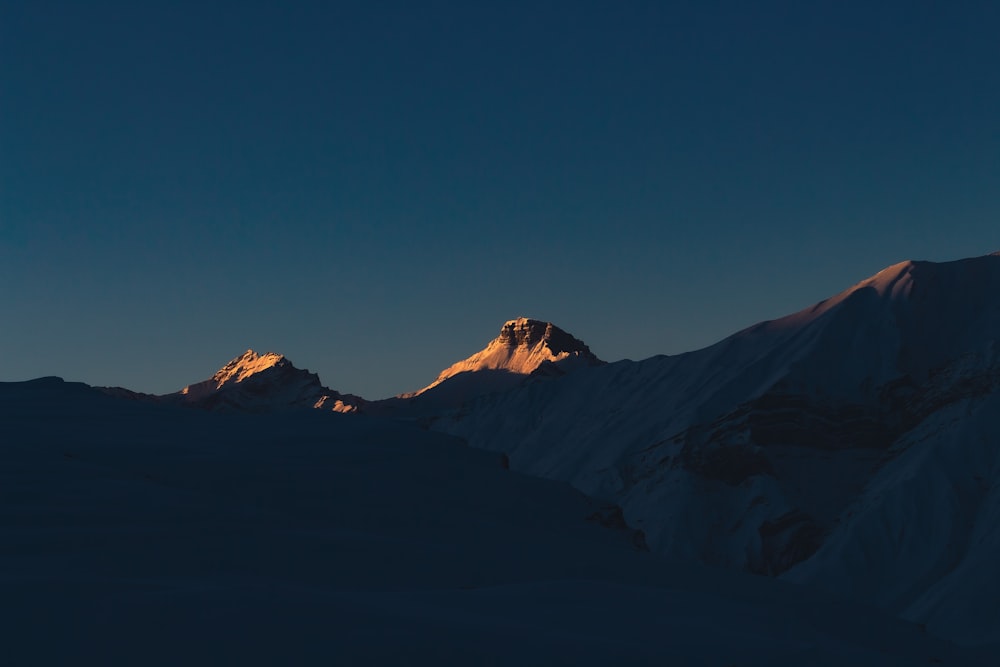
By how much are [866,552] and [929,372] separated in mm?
50561

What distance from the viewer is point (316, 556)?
101ft

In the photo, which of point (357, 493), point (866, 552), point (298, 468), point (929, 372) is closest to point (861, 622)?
point (357, 493)

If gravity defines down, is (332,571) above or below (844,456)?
below

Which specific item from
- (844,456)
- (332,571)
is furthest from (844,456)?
(332,571)

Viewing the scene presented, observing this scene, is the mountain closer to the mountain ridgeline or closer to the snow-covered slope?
the mountain ridgeline

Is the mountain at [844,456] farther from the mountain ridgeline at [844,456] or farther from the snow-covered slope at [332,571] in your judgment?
the snow-covered slope at [332,571]

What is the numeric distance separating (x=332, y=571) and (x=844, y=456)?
16548cm

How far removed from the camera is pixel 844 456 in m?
183

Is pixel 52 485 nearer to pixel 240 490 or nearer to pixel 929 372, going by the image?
pixel 240 490

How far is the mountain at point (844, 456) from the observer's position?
484 feet

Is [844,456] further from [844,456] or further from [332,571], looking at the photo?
[332,571]

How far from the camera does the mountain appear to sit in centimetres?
14762

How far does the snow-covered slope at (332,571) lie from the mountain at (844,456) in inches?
3911

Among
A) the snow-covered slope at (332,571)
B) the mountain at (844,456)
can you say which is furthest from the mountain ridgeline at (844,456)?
the snow-covered slope at (332,571)
